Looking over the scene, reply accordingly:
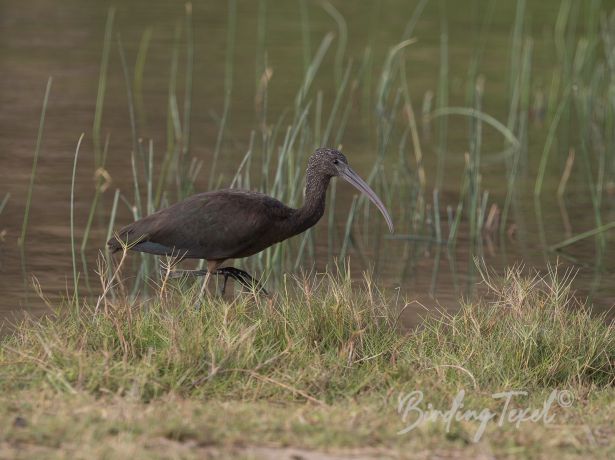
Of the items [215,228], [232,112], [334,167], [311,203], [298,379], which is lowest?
[232,112]

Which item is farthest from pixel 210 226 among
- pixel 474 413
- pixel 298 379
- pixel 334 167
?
pixel 474 413

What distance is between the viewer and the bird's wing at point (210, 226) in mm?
6695

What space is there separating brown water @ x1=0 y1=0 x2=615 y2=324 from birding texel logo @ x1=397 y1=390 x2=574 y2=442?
3130mm

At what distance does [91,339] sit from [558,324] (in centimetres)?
195

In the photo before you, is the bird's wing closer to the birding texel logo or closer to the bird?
the bird

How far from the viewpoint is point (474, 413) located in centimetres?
475

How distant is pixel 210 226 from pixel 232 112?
6841mm

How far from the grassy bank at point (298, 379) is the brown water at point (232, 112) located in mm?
2330

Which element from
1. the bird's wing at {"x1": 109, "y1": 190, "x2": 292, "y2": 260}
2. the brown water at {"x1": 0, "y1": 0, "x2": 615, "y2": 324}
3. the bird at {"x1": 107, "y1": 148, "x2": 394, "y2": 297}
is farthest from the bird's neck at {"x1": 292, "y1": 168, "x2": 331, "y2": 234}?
the brown water at {"x1": 0, "y1": 0, "x2": 615, "y2": 324}

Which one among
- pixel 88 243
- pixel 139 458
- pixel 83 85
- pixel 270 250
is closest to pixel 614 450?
pixel 139 458

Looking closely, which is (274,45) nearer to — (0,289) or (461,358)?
(0,289)

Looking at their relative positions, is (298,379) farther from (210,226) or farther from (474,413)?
(210,226)

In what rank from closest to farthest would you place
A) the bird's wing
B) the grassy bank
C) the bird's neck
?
the grassy bank
the bird's wing
the bird's neck

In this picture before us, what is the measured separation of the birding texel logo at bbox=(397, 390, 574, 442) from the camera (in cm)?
459
